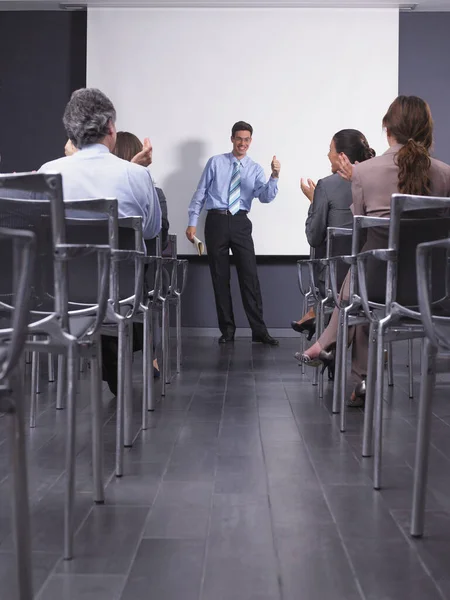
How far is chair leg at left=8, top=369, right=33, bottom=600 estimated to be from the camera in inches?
41.6

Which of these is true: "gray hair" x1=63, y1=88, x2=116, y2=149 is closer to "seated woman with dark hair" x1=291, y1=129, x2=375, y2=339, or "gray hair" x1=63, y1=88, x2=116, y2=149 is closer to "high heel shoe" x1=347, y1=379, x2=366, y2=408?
"seated woman with dark hair" x1=291, y1=129, x2=375, y2=339

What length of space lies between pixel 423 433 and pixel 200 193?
4.59 metres

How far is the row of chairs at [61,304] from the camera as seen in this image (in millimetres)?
1038

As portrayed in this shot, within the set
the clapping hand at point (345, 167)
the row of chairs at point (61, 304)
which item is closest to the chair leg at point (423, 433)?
the row of chairs at point (61, 304)

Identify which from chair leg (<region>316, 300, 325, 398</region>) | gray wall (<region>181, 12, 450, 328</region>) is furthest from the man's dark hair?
chair leg (<region>316, 300, 325, 398</region>)

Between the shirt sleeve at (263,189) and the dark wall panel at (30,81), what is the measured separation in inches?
68.5

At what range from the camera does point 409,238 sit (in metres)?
1.97

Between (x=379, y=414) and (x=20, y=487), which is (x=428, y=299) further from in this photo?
(x=20, y=487)

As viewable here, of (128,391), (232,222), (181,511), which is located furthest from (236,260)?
(181,511)

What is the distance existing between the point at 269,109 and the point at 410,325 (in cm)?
452

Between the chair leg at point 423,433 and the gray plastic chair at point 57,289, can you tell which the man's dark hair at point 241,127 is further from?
the chair leg at point 423,433

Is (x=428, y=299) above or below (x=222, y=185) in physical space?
below

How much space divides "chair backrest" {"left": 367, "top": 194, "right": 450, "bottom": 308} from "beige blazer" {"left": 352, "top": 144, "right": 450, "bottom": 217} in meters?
0.62

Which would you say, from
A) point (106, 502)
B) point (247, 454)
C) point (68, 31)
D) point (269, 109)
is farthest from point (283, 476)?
point (68, 31)
